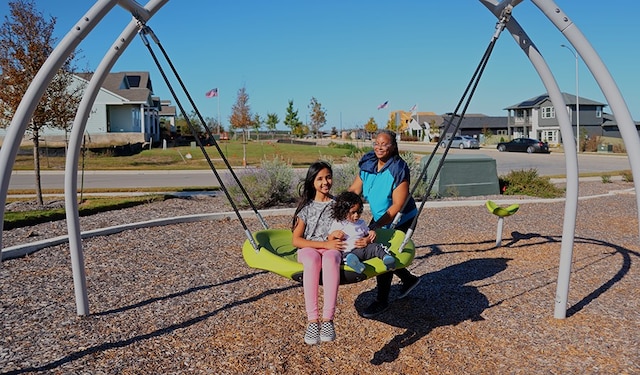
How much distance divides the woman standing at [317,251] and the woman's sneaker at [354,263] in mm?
58

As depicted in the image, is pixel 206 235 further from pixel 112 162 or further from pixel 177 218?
pixel 112 162

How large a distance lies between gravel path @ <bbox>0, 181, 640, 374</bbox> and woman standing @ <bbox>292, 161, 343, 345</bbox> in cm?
31

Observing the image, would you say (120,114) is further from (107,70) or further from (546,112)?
(546,112)

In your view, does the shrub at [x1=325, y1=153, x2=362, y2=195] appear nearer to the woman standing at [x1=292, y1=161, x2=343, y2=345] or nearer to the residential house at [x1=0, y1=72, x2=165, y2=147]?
the woman standing at [x1=292, y1=161, x2=343, y2=345]

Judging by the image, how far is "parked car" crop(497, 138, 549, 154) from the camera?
4109 centimetres

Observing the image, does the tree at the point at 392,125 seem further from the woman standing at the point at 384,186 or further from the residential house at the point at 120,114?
the woman standing at the point at 384,186

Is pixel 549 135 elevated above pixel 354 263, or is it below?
above

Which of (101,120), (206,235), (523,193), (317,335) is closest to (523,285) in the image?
(317,335)

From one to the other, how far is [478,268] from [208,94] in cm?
2782

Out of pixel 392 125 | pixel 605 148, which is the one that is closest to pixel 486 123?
pixel 392 125

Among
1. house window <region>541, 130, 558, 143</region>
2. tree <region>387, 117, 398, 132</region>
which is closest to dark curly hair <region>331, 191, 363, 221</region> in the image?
house window <region>541, 130, 558, 143</region>

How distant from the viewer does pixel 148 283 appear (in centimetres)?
586

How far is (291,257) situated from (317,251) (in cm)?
54

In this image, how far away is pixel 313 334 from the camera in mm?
3742
